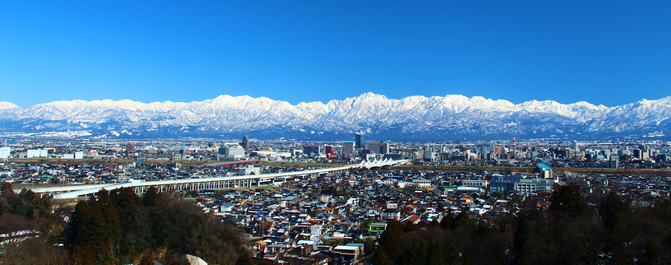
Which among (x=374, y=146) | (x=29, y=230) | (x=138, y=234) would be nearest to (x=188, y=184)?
(x=29, y=230)

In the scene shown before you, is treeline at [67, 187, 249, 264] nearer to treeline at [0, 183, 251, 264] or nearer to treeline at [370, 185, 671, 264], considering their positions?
treeline at [0, 183, 251, 264]

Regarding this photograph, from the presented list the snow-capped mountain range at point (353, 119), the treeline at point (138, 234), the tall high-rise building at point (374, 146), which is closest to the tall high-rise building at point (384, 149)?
the tall high-rise building at point (374, 146)

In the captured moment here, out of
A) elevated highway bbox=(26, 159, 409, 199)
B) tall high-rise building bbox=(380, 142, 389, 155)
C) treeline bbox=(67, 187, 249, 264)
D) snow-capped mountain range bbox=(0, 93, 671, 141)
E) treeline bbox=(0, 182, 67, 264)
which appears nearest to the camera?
treeline bbox=(0, 182, 67, 264)

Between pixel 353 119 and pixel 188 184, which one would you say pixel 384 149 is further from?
pixel 353 119

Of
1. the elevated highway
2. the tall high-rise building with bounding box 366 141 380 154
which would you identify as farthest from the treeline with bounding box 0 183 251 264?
the tall high-rise building with bounding box 366 141 380 154

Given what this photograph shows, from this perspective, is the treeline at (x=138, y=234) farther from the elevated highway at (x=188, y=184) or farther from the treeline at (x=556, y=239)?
the elevated highway at (x=188, y=184)

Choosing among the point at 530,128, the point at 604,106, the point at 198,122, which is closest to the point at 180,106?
the point at 198,122
